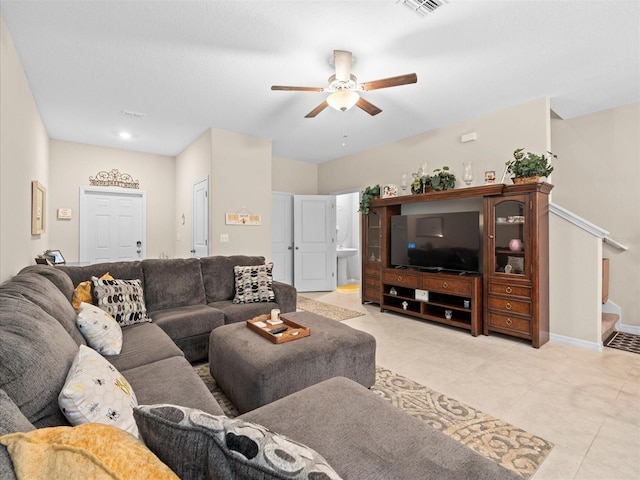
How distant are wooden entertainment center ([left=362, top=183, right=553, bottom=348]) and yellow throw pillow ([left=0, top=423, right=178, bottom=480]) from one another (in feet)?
12.1

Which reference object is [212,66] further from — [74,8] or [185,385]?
[185,385]

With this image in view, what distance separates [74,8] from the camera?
217 cm

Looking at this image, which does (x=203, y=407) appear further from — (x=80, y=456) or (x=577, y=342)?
(x=577, y=342)

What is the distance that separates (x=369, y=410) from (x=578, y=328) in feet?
10.4

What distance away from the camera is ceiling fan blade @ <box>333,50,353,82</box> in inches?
101

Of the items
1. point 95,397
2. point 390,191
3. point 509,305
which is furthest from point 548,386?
point 390,191

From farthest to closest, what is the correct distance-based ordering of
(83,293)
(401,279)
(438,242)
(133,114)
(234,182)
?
(234,182) < (401,279) < (438,242) < (133,114) < (83,293)

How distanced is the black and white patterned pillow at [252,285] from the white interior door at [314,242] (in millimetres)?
2695

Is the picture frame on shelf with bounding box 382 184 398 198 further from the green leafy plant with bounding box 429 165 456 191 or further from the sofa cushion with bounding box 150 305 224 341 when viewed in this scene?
the sofa cushion with bounding box 150 305 224 341

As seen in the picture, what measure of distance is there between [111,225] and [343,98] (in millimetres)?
4921

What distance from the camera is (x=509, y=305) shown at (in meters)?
3.42

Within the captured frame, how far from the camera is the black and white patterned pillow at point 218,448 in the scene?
607 mm

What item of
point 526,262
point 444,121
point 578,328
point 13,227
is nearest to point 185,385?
point 13,227

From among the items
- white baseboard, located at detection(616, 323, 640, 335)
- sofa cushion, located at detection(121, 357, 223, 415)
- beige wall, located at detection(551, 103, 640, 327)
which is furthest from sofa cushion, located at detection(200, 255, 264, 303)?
white baseboard, located at detection(616, 323, 640, 335)
